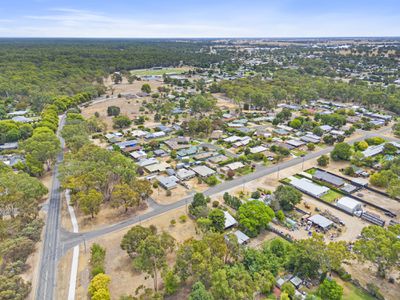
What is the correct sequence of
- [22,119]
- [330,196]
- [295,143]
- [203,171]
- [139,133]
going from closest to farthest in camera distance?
[330,196], [203,171], [295,143], [139,133], [22,119]

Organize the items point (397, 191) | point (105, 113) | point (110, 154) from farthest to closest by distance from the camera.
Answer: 1. point (105, 113)
2. point (110, 154)
3. point (397, 191)

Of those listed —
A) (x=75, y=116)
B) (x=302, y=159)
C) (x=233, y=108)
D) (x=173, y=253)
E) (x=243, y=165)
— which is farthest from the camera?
(x=233, y=108)

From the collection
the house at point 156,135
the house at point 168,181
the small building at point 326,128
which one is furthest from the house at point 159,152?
the small building at point 326,128

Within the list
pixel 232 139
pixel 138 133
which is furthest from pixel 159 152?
pixel 232 139

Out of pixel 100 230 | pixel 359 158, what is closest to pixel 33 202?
pixel 100 230

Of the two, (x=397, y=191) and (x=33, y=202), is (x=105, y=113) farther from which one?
(x=397, y=191)

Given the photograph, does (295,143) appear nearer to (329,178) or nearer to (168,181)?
(329,178)
